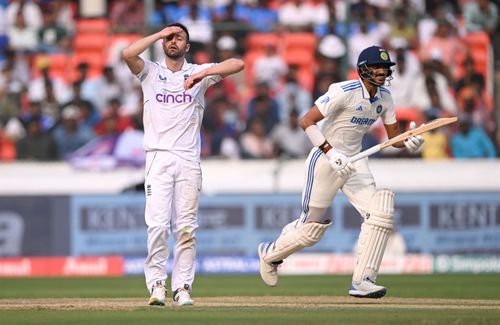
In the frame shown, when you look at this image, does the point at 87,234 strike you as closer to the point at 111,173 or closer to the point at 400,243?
the point at 111,173

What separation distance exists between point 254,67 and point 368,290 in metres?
9.71

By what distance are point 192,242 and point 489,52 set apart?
10950 millimetres

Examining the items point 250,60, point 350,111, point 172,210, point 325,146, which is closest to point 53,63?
point 250,60

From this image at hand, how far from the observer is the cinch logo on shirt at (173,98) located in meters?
8.53

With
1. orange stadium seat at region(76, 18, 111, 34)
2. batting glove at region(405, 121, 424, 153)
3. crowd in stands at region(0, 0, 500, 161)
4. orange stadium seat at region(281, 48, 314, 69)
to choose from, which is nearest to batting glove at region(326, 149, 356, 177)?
batting glove at region(405, 121, 424, 153)

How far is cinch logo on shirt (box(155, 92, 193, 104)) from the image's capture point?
853 cm

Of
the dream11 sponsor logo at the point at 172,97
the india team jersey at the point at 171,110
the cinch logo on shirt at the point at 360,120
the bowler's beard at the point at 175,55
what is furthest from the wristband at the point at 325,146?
the bowler's beard at the point at 175,55

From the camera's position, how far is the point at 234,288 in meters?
12.2

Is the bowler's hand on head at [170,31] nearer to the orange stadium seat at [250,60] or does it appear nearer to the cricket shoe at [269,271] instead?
the cricket shoe at [269,271]

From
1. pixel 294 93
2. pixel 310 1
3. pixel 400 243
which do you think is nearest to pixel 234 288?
pixel 400 243

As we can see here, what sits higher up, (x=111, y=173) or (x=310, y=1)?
(x=310, y=1)

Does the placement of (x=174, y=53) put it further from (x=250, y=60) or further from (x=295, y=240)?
(x=250, y=60)

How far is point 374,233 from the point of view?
29.9ft

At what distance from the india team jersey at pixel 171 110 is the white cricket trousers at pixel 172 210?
0.27ft
